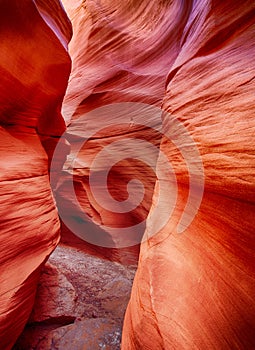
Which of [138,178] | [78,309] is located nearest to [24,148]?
[138,178]

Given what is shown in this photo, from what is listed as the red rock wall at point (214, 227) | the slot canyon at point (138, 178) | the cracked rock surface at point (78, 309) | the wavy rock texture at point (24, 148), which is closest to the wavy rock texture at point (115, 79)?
the slot canyon at point (138, 178)

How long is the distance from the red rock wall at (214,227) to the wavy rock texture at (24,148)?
153cm

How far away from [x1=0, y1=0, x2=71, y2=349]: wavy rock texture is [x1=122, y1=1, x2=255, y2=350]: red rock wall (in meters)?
1.53

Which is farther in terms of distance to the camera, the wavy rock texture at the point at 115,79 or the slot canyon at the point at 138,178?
the wavy rock texture at the point at 115,79

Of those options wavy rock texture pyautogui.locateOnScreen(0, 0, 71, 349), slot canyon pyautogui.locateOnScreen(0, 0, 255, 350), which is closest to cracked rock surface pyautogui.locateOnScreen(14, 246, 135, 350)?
slot canyon pyautogui.locateOnScreen(0, 0, 255, 350)

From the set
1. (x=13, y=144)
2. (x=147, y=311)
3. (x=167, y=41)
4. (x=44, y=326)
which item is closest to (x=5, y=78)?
(x=13, y=144)

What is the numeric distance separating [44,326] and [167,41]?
7.58 metres

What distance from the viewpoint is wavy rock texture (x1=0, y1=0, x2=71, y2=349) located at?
97.0 inches

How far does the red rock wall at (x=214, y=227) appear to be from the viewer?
141 centimetres

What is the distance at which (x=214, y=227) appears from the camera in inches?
69.9

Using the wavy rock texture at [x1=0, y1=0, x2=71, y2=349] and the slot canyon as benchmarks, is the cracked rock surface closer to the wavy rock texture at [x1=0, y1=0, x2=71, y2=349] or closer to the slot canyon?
the slot canyon

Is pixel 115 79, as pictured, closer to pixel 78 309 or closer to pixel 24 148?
pixel 24 148

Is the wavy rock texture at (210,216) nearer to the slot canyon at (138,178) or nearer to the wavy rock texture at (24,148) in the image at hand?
the slot canyon at (138,178)

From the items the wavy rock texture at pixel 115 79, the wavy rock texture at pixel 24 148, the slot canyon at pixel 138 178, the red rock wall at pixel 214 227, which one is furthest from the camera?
the wavy rock texture at pixel 115 79
